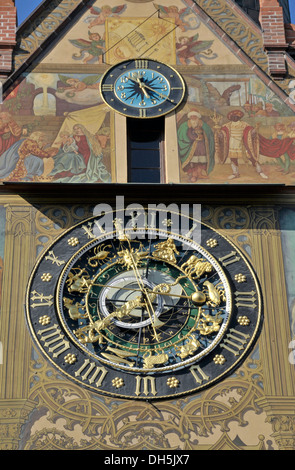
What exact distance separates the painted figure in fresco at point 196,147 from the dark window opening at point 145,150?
280 mm

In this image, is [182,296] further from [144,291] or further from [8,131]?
[8,131]

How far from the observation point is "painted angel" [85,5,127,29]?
14539 millimetres

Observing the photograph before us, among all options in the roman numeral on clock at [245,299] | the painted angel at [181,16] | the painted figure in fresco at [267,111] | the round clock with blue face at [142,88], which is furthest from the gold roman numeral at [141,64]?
the roman numeral on clock at [245,299]

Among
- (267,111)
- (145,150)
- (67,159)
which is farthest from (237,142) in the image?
(67,159)

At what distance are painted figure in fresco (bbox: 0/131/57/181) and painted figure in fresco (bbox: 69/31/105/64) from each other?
118cm

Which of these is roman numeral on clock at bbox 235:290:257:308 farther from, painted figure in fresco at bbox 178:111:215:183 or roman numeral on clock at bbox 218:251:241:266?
painted figure in fresco at bbox 178:111:215:183

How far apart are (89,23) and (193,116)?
177 centimetres

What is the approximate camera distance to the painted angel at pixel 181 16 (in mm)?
14578

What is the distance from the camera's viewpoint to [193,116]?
13.9 m

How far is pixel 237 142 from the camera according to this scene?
1368 cm

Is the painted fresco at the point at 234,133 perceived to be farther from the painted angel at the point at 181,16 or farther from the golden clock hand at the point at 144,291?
the golden clock hand at the point at 144,291
